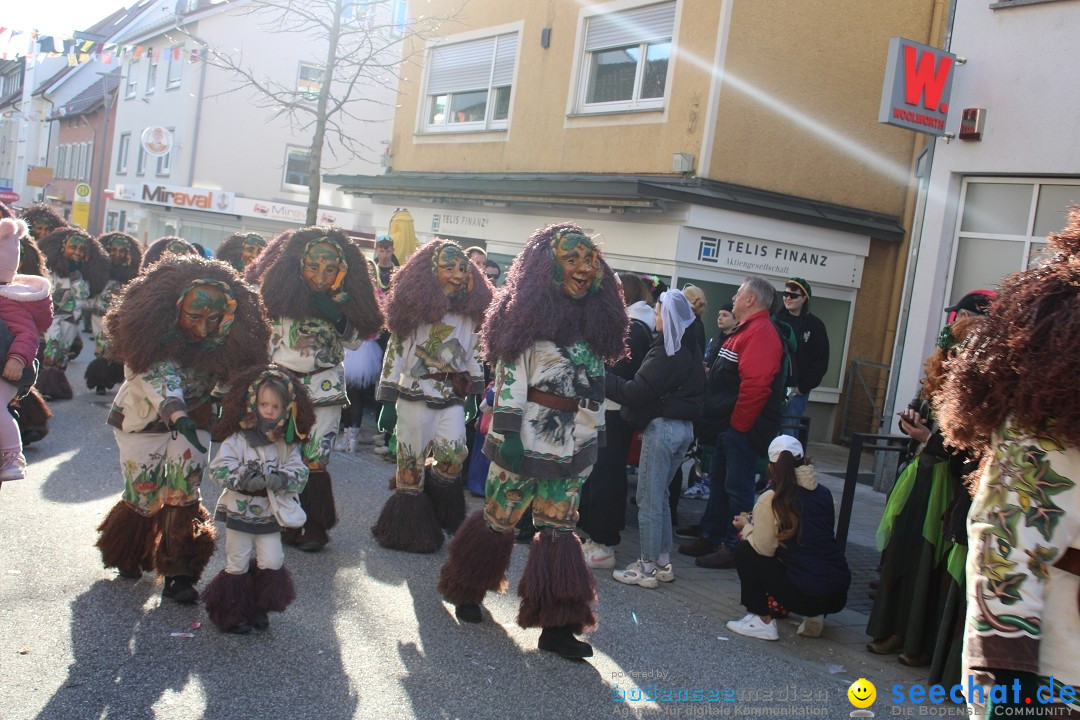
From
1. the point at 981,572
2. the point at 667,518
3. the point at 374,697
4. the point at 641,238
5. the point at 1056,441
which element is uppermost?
the point at 641,238

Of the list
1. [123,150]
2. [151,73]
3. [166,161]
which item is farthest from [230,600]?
[123,150]

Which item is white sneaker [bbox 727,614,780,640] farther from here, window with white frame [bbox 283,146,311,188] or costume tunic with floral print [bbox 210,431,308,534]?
window with white frame [bbox 283,146,311,188]

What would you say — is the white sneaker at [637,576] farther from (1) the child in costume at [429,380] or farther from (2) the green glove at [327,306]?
(2) the green glove at [327,306]

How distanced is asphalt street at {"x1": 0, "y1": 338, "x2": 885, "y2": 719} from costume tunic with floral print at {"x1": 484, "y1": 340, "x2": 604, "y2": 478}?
939 mm

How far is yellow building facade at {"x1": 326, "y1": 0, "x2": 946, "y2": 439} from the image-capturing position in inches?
510

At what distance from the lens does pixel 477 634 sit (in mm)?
5324

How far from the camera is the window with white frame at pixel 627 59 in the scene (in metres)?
13.9

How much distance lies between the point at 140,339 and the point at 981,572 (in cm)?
414

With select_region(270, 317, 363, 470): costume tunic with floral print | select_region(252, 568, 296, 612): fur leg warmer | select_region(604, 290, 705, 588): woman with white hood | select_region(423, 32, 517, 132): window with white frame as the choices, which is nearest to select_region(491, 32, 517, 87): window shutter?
select_region(423, 32, 517, 132): window with white frame

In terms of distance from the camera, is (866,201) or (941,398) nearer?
(941,398)

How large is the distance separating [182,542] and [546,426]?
1.94 m

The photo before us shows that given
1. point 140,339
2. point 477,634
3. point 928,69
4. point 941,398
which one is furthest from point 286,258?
point 928,69

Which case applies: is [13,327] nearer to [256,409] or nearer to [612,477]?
[256,409]

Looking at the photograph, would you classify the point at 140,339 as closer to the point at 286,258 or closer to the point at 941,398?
the point at 286,258
